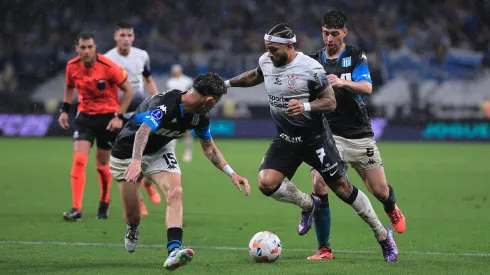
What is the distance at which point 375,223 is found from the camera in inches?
330

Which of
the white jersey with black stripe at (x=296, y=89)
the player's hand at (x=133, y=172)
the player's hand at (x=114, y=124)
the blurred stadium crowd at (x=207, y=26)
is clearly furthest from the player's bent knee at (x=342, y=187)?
the blurred stadium crowd at (x=207, y=26)

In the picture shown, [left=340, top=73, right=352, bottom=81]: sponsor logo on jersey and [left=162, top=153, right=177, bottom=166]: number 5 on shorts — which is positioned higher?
[left=340, top=73, right=352, bottom=81]: sponsor logo on jersey

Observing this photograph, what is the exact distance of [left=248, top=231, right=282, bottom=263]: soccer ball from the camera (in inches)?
318

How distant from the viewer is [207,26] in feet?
116

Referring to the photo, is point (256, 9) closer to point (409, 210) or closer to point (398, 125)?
point (398, 125)

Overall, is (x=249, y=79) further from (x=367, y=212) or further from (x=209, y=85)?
(x=367, y=212)

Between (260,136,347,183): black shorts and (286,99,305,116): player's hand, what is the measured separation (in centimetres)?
69

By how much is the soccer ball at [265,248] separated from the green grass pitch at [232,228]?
86 millimetres

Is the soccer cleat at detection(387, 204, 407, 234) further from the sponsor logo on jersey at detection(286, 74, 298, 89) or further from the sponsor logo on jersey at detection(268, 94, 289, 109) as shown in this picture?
the sponsor logo on jersey at detection(286, 74, 298, 89)

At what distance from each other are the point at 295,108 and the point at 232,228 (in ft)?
12.2

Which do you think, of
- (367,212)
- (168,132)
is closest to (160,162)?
(168,132)

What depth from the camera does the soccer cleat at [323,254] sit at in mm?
8539

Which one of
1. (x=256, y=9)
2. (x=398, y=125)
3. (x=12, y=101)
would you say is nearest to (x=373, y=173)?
(x=398, y=125)

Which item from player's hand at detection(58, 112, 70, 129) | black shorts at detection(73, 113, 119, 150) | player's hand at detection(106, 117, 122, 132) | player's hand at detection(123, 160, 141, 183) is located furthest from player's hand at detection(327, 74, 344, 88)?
player's hand at detection(58, 112, 70, 129)
